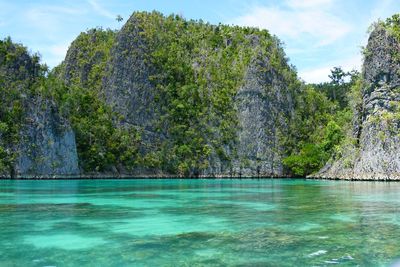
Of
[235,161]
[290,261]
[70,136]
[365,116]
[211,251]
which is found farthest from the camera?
[235,161]

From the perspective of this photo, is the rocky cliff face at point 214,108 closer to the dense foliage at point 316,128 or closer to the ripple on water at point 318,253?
the dense foliage at point 316,128

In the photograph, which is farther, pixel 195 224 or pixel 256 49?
pixel 256 49

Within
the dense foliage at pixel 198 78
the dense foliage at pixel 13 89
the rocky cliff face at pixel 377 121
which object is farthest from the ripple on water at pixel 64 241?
the dense foliage at pixel 198 78

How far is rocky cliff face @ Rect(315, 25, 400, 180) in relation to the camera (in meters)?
46.1

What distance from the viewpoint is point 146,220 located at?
14320 millimetres

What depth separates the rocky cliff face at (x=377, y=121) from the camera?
151ft

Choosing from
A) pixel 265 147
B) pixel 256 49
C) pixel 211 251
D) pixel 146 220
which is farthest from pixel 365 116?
pixel 211 251

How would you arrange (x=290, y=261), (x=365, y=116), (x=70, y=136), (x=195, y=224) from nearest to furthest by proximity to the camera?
(x=290, y=261) < (x=195, y=224) < (x=365, y=116) < (x=70, y=136)

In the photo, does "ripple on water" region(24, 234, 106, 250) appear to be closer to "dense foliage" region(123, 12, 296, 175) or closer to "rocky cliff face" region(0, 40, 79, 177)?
"rocky cliff face" region(0, 40, 79, 177)

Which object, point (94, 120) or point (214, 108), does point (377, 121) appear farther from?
point (94, 120)

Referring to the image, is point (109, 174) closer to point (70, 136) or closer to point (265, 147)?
point (70, 136)

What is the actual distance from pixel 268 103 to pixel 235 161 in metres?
11.4

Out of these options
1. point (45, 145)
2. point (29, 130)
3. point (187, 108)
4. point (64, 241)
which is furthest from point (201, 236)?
point (187, 108)

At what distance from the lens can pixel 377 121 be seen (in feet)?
159
